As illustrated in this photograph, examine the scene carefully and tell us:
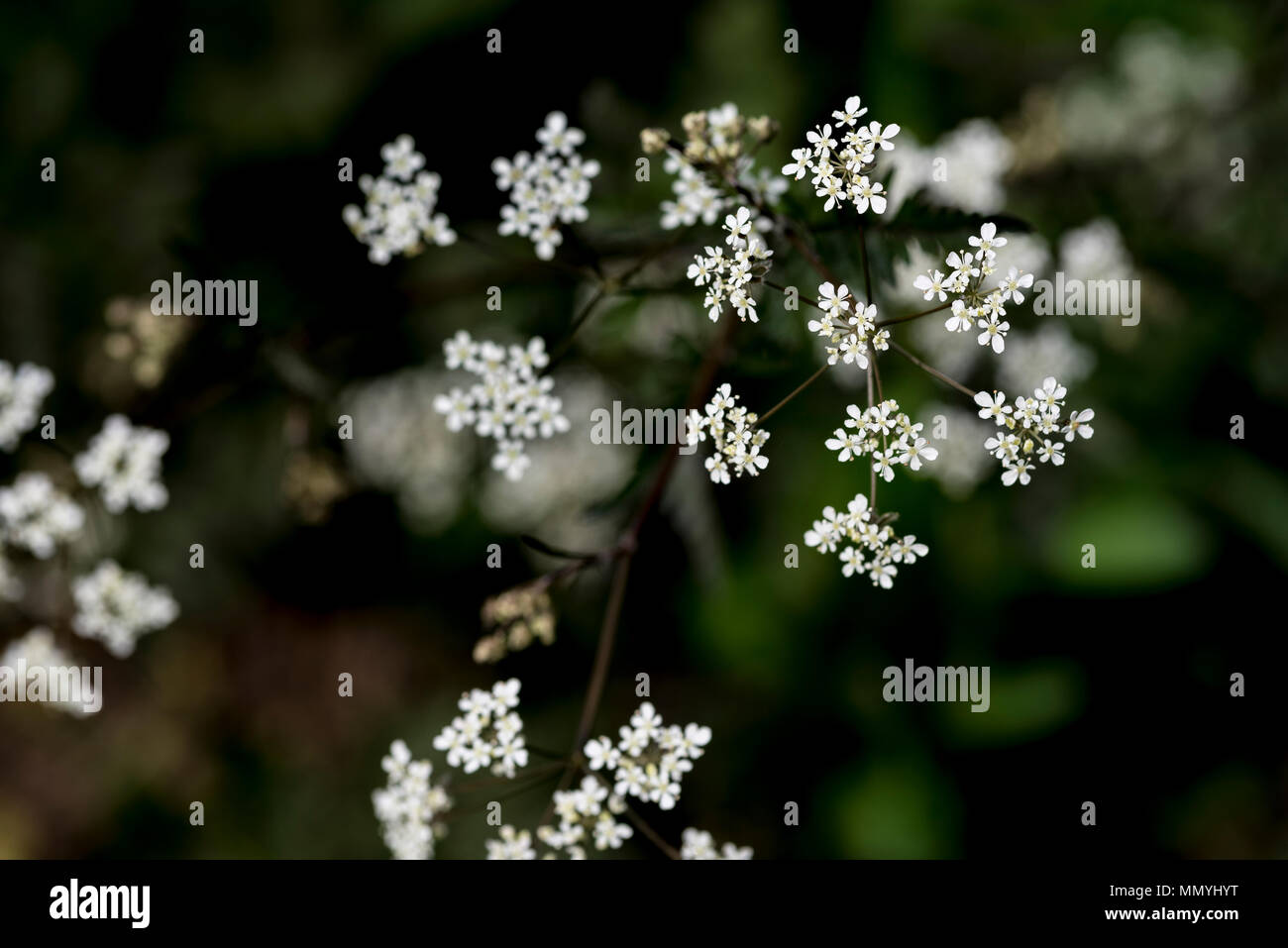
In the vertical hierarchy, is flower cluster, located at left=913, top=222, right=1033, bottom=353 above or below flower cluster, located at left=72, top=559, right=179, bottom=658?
above

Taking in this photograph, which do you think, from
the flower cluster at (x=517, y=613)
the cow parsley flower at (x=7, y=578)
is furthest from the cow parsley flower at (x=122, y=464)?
the flower cluster at (x=517, y=613)

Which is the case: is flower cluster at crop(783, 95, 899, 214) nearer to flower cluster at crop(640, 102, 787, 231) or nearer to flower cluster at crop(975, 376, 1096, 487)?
flower cluster at crop(640, 102, 787, 231)

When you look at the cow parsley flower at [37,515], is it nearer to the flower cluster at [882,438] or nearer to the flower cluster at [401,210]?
the flower cluster at [401,210]

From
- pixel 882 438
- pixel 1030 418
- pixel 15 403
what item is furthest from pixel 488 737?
pixel 15 403

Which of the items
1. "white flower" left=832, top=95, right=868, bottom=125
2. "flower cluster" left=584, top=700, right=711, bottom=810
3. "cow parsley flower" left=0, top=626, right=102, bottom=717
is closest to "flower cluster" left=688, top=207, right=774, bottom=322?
"white flower" left=832, top=95, right=868, bottom=125

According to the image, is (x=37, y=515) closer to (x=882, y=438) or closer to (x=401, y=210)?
(x=401, y=210)
